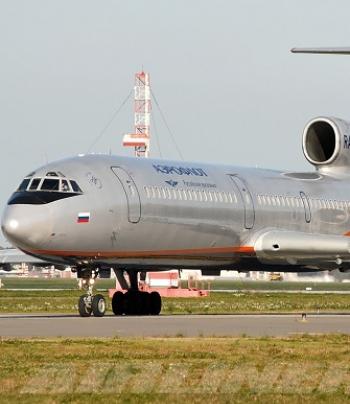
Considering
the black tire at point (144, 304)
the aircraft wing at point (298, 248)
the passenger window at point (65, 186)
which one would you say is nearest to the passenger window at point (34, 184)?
the passenger window at point (65, 186)

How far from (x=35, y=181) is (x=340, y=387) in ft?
68.0

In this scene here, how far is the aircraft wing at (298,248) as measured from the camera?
4397 centimetres

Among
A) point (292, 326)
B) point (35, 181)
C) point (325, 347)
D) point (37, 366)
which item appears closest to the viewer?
point (37, 366)

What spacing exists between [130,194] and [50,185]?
106 inches

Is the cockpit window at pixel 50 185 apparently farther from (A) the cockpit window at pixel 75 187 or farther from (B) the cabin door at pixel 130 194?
(B) the cabin door at pixel 130 194

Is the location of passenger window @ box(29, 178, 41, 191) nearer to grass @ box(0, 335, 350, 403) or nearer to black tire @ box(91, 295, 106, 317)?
black tire @ box(91, 295, 106, 317)

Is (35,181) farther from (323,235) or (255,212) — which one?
(323,235)

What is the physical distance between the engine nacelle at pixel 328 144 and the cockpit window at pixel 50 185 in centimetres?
1665

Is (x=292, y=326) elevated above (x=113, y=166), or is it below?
below

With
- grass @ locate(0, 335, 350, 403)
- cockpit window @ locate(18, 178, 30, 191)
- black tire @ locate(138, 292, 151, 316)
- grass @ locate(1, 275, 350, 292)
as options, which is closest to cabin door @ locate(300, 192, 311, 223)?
black tire @ locate(138, 292, 151, 316)

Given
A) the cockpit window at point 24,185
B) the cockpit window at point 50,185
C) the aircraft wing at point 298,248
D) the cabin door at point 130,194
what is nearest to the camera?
the cockpit window at point 50,185

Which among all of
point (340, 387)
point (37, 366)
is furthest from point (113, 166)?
point (340, 387)

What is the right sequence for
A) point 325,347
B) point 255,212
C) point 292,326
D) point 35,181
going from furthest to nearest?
point 255,212, point 35,181, point 292,326, point 325,347

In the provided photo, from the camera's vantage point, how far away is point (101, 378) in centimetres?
1831
